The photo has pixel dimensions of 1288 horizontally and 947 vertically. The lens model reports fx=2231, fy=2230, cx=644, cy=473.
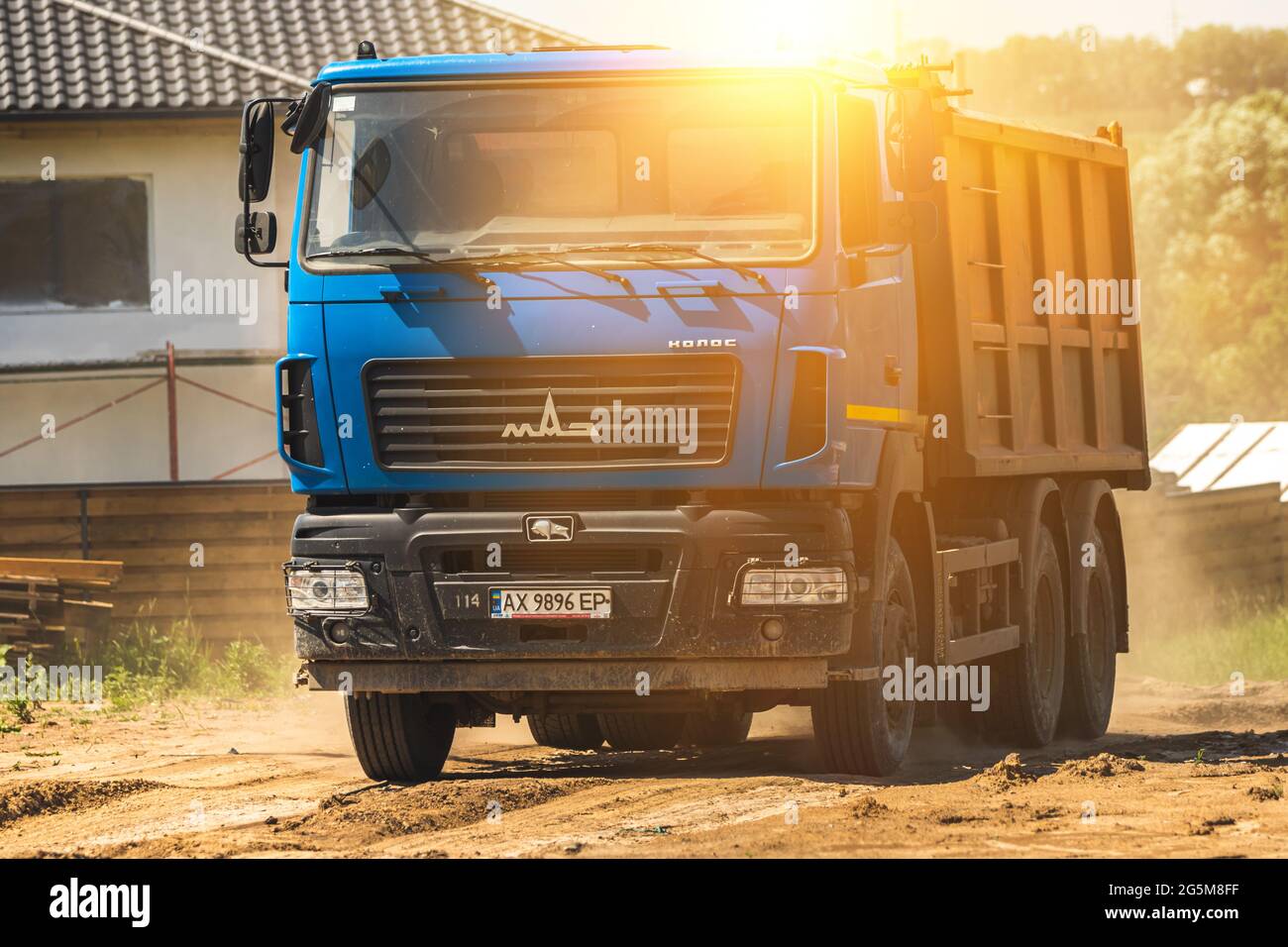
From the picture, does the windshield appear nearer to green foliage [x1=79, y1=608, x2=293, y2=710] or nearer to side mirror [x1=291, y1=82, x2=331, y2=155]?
side mirror [x1=291, y1=82, x2=331, y2=155]

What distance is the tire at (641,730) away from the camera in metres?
12.8

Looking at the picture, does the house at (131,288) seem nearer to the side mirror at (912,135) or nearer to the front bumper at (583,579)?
the front bumper at (583,579)

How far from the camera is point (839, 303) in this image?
981 centimetres

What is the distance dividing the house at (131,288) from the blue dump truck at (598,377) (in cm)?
1213

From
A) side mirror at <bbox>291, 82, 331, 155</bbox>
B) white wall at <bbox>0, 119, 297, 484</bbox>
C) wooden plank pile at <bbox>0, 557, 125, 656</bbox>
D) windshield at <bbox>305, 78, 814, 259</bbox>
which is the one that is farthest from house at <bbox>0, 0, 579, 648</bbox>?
windshield at <bbox>305, 78, 814, 259</bbox>

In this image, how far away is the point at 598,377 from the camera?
977 cm

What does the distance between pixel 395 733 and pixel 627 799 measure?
1.37m

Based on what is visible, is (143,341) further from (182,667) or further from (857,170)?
(857,170)

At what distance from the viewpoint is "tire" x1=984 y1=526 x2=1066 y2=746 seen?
1316cm

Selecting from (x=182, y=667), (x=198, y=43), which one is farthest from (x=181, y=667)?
(x=198, y=43)

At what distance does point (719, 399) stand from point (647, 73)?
157 centimetres

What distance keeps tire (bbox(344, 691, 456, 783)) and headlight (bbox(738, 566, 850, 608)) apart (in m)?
1.95

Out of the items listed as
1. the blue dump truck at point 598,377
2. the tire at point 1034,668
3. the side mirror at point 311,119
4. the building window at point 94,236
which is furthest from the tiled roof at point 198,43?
the blue dump truck at point 598,377
